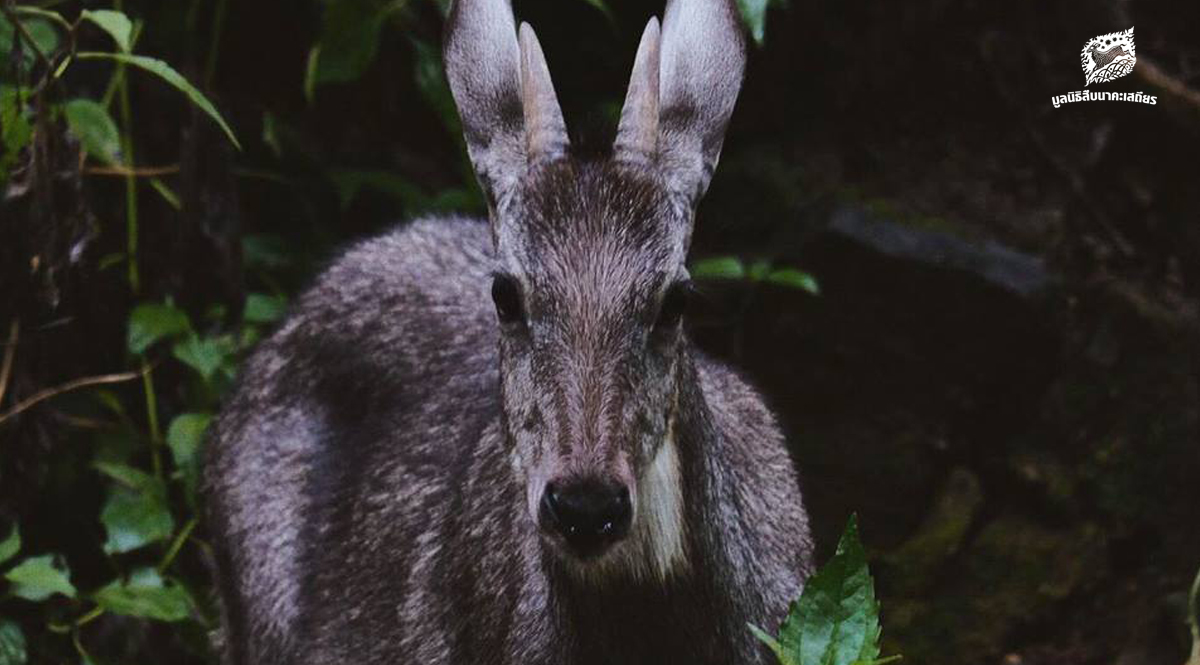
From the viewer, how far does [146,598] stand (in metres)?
5.70

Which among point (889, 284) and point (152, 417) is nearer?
point (152, 417)

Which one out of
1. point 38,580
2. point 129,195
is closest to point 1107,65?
point 129,195

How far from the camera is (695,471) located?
4.17 m

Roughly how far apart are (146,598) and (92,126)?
1.52 meters

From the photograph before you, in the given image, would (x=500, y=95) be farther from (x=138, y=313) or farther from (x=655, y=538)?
(x=138, y=313)

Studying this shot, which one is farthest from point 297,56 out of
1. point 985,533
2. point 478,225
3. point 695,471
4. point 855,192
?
point 695,471

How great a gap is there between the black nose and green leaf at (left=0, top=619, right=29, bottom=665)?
258 centimetres

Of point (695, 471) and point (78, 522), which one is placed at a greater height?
point (695, 471)

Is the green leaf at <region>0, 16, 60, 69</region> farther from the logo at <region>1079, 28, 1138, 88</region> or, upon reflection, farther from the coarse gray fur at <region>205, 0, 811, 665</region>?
the logo at <region>1079, 28, 1138, 88</region>

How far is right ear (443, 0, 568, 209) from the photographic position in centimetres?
402

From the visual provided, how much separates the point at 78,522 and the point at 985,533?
3.19 meters

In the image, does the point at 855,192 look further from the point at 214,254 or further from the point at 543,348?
the point at 543,348

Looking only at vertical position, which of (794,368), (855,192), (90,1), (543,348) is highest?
(90,1)

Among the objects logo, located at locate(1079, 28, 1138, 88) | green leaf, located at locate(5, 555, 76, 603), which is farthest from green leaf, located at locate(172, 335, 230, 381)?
logo, located at locate(1079, 28, 1138, 88)
